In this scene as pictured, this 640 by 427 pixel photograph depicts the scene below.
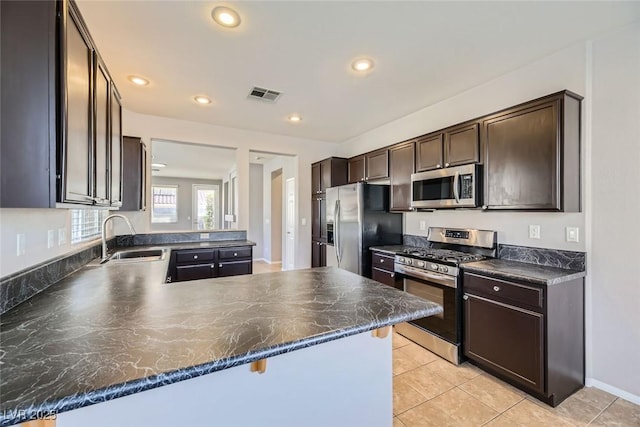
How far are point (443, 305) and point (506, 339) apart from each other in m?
0.53

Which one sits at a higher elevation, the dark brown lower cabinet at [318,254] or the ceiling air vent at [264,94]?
the ceiling air vent at [264,94]

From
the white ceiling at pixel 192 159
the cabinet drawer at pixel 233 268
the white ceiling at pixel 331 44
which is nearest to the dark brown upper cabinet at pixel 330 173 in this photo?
the white ceiling at pixel 331 44

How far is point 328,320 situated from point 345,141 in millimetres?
4425

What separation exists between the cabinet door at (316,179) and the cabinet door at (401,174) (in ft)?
4.77

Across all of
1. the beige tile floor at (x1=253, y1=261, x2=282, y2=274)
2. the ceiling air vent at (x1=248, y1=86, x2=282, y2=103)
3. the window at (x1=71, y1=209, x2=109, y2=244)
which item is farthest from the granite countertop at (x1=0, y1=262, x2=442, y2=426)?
the beige tile floor at (x1=253, y1=261, x2=282, y2=274)

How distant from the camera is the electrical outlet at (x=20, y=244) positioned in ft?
4.46

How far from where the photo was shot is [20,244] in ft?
4.55

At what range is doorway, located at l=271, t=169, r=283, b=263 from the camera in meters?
6.82

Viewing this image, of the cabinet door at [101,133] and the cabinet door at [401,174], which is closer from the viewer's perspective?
the cabinet door at [101,133]

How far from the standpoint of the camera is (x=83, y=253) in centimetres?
229

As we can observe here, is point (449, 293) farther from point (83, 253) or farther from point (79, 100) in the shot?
point (83, 253)

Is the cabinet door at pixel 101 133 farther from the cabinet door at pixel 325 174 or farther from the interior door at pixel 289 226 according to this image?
the interior door at pixel 289 226

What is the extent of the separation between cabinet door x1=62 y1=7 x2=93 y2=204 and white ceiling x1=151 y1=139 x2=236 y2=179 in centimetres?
311

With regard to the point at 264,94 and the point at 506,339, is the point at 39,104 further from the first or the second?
the point at 506,339
